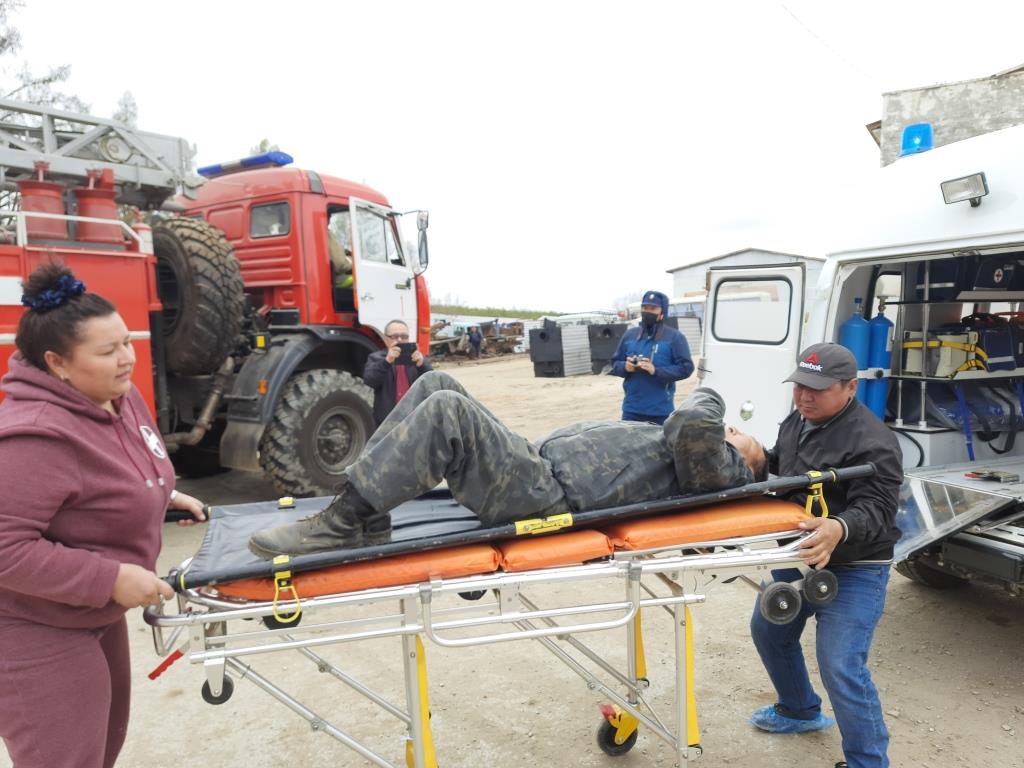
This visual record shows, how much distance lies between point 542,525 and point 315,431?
4.43m

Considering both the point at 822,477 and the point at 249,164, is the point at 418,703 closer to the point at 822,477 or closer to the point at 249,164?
the point at 822,477

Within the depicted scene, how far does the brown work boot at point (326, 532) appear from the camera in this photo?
2.28 meters

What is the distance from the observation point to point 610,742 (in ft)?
9.68

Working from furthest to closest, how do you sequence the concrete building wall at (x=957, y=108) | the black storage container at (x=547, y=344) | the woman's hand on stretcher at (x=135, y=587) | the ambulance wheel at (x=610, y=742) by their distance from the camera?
the black storage container at (x=547, y=344)
the concrete building wall at (x=957, y=108)
the ambulance wheel at (x=610, y=742)
the woman's hand on stretcher at (x=135, y=587)

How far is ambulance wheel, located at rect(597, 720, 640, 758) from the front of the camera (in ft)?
9.65

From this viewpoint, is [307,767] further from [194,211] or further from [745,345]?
[194,211]

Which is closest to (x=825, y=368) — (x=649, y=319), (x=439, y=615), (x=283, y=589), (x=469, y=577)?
(x=469, y=577)

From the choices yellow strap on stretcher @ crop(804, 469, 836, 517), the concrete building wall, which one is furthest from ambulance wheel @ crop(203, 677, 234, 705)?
the concrete building wall

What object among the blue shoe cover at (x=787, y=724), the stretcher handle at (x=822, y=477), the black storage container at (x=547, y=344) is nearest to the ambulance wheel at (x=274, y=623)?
the stretcher handle at (x=822, y=477)

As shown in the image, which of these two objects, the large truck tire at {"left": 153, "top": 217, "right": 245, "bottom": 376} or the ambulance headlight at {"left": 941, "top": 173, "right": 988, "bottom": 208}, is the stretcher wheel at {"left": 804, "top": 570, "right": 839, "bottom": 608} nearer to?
the ambulance headlight at {"left": 941, "top": 173, "right": 988, "bottom": 208}

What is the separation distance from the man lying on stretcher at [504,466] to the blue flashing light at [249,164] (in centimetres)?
498

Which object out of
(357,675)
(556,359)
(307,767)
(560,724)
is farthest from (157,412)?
(556,359)

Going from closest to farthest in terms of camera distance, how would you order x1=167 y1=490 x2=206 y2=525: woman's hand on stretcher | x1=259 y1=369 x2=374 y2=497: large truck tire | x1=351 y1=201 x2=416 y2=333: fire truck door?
x1=167 y1=490 x2=206 y2=525: woman's hand on stretcher
x1=259 y1=369 x2=374 y2=497: large truck tire
x1=351 y1=201 x2=416 y2=333: fire truck door

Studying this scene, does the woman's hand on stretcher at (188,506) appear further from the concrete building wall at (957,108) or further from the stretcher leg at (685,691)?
the concrete building wall at (957,108)
